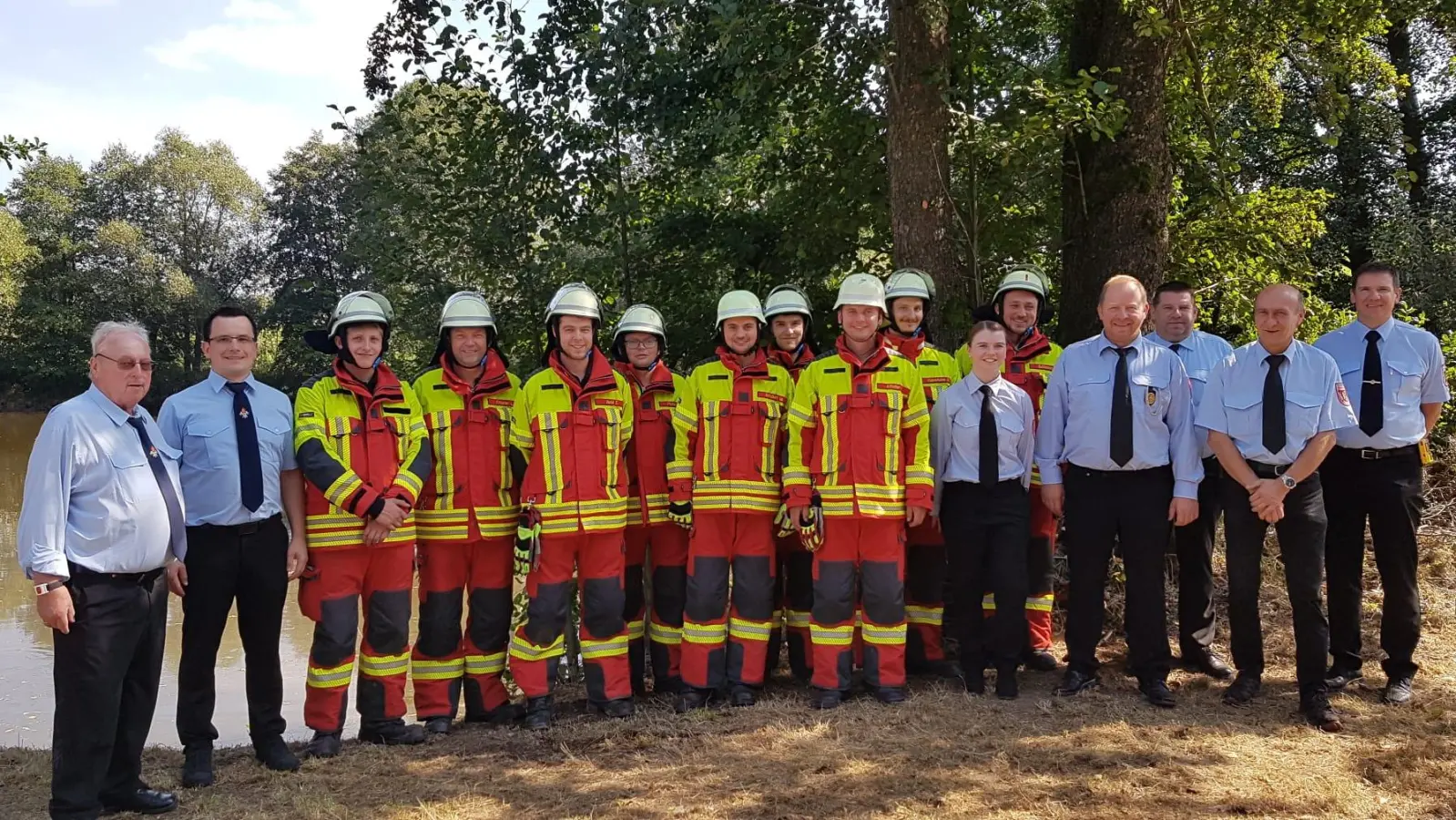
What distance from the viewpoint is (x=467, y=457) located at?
5.62 metres

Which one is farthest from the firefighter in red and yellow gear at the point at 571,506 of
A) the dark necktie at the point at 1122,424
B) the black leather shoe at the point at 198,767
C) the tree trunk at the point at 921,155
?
the tree trunk at the point at 921,155

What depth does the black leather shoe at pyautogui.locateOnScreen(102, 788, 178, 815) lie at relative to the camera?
14.8 feet

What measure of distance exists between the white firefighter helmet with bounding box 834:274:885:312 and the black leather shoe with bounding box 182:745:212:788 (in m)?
4.07

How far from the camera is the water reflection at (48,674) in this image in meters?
9.95

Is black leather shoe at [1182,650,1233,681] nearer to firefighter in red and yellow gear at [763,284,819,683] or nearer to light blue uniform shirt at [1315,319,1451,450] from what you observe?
light blue uniform shirt at [1315,319,1451,450]

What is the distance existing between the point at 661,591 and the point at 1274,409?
3628 millimetres

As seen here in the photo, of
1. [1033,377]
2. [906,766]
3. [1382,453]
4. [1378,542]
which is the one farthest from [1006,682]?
[1382,453]

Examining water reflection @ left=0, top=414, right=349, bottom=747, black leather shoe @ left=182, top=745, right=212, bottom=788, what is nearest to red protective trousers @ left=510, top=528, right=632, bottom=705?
black leather shoe @ left=182, top=745, right=212, bottom=788

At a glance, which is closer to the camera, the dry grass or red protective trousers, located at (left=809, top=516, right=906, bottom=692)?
the dry grass

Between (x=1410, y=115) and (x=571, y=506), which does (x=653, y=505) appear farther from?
(x=1410, y=115)

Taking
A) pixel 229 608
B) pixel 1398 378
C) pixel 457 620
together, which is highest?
pixel 1398 378

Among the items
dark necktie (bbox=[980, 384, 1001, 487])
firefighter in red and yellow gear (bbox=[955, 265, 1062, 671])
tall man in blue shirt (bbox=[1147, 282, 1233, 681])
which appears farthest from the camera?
Result: firefighter in red and yellow gear (bbox=[955, 265, 1062, 671])

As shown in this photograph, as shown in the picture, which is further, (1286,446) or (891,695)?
(891,695)

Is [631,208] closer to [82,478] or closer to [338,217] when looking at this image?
[82,478]
